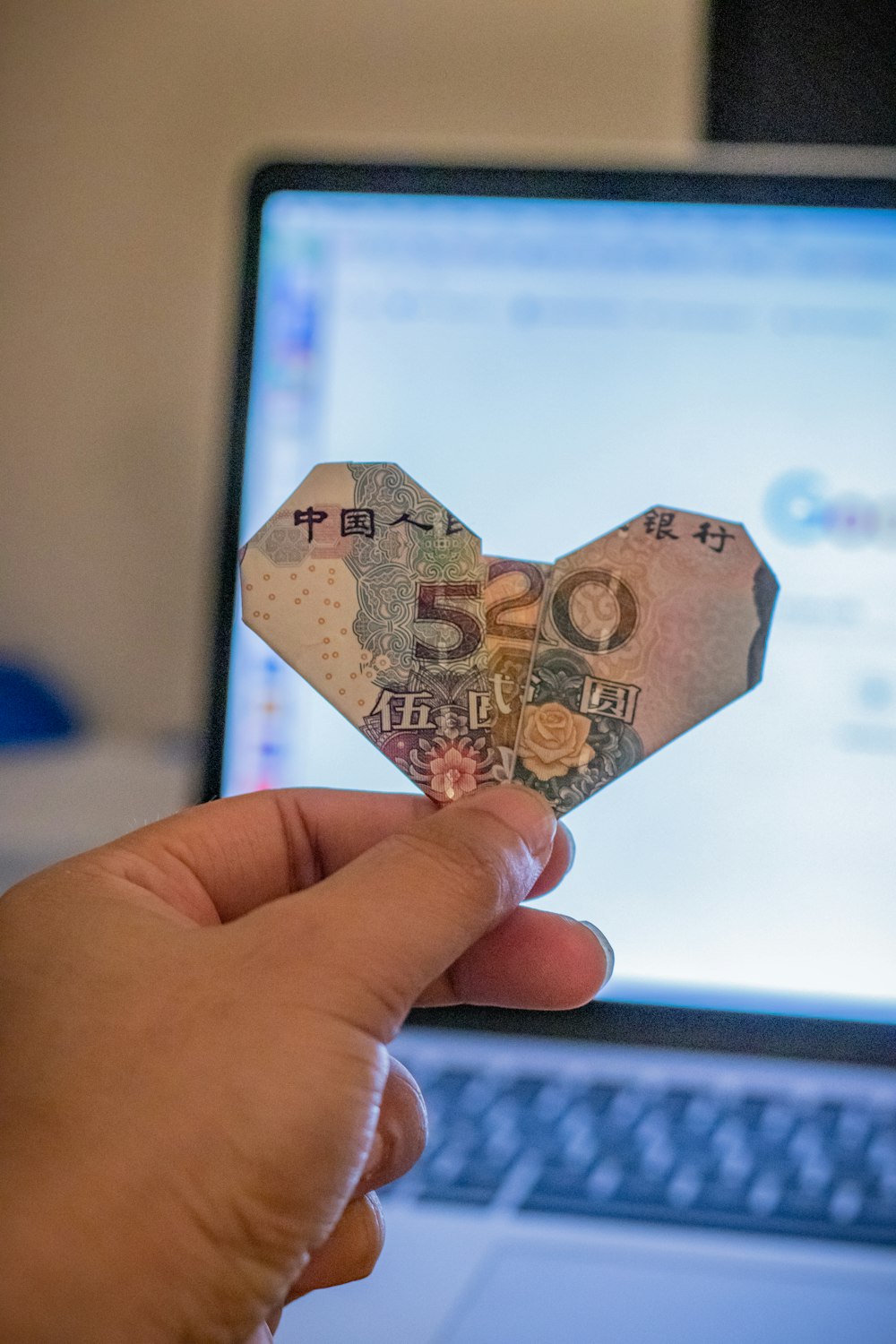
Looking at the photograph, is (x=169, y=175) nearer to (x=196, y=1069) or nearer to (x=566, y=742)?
(x=566, y=742)

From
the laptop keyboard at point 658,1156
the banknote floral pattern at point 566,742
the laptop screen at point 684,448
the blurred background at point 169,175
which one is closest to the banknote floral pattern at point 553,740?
the banknote floral pattern at point 566,742

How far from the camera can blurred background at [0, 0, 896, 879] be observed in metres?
0.82

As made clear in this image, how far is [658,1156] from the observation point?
55cm

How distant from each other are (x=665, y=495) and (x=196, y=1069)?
1.42ft

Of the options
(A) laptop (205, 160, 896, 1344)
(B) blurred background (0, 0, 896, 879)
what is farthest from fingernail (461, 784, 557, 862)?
(B) blurred background (0, 0, 896, 879)

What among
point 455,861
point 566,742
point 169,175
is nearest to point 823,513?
point 566,742

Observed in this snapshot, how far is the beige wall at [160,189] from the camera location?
0.84m

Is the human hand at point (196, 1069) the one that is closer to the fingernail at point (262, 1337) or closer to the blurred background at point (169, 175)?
the fingernail at point (262, 1337)

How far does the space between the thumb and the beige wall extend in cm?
56

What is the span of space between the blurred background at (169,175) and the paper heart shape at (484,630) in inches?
16.3

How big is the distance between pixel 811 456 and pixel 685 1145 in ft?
1.37

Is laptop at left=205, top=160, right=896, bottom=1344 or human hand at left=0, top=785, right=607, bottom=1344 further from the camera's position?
laptop at left=205, top=160, right=896, bottom=1344

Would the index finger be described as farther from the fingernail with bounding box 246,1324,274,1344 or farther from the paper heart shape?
the fingernail with bounding box 246,1324,274,1344

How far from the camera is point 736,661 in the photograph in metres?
0.44
